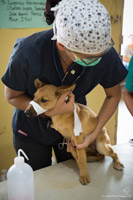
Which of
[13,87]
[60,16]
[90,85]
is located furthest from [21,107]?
[60,16]

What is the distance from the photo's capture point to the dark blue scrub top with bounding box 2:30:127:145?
1.05 meters

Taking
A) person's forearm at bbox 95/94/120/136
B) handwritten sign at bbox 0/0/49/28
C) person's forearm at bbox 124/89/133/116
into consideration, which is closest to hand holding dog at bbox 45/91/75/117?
person's forearm at bbox 95/94/120/136

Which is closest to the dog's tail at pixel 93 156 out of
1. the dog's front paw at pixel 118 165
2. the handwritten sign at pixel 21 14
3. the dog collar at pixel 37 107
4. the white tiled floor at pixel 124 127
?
the dog's front paw at pixel 118 165

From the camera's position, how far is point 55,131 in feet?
4.08

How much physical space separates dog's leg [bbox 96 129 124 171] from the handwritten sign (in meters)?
1.24

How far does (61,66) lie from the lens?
1105 millimetres

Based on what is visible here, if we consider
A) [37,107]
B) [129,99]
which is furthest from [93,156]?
[37,107]

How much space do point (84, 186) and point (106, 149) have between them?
27 centimetres

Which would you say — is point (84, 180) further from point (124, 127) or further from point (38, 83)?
point (124, 127)

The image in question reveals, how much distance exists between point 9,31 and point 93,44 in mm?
1282

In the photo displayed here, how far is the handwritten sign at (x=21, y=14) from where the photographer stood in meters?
1.83

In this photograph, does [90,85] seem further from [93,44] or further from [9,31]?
[9,31]

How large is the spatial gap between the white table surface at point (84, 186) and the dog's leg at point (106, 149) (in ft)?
0.10

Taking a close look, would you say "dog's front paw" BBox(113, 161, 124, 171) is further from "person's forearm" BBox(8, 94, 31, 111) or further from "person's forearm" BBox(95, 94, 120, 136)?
"person's forearm" BBox(8, 94, 31, 111)
